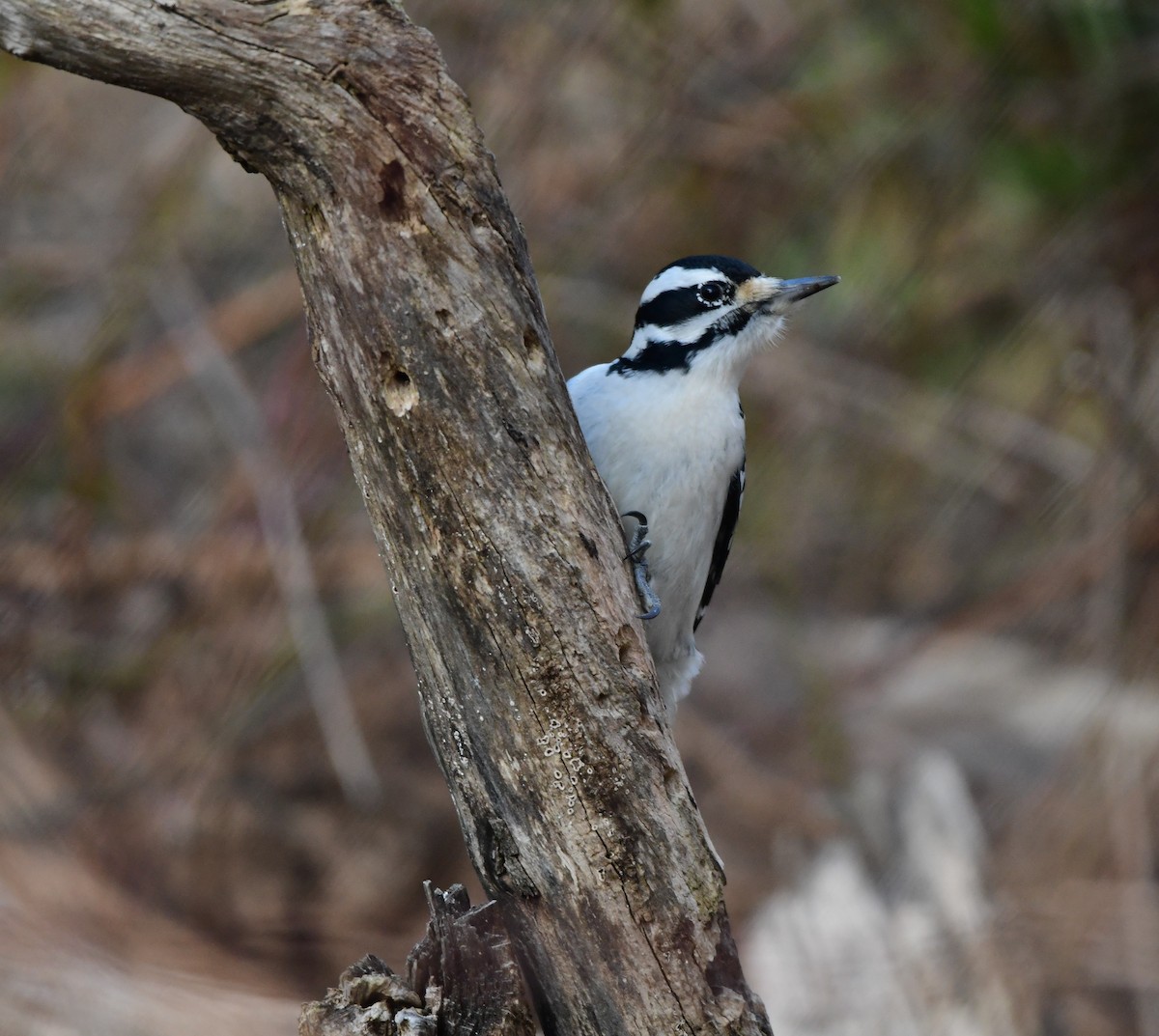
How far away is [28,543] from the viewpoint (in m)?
5.64

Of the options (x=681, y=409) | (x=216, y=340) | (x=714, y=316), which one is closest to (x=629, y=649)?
(x=681, y=409)

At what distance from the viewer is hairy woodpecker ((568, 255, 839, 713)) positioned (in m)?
2.97

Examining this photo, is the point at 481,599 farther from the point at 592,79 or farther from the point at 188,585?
the point at 592,79

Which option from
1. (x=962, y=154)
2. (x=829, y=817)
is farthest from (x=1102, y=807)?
(x=962, y=154)

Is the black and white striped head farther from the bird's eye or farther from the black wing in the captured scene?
the black wing

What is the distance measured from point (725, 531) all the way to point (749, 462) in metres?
3.13

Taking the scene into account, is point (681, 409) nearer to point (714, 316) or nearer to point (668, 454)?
point (668, 454)

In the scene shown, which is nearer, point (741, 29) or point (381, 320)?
point (381, 320)

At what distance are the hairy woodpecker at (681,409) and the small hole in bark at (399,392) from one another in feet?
2.98

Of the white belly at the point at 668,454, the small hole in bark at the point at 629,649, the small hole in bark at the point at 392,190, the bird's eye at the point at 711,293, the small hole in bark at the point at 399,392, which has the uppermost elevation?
the bird's eye at the point at 711,293

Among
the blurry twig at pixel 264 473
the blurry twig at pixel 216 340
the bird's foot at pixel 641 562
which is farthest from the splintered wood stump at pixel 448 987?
the blurry twig at pixel 216 340

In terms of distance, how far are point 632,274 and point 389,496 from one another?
419cm

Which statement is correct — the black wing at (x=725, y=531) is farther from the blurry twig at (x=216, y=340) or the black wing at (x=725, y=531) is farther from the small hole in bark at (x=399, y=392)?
the blurry twig at (x=216, y=340)

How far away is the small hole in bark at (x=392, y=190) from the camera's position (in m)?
1.99
